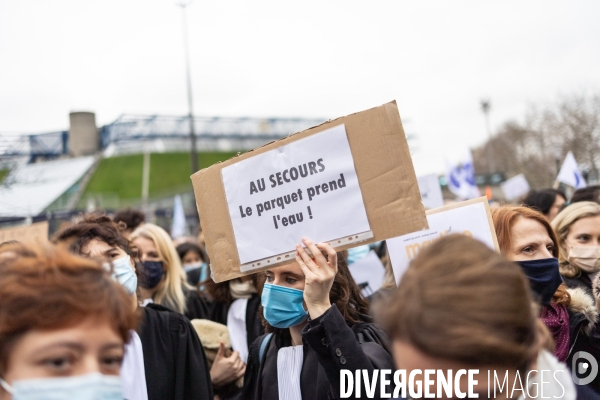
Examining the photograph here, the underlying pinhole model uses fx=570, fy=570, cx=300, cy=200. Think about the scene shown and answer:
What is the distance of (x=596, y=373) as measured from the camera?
109 inches

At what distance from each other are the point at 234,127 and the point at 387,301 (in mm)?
74109

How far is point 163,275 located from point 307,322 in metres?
2.69

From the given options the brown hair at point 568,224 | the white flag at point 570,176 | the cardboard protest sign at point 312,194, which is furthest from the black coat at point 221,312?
the white flag at point 570,176

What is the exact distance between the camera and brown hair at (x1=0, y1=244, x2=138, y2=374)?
1566 mm

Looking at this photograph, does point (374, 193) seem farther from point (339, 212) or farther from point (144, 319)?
point (144, 319)

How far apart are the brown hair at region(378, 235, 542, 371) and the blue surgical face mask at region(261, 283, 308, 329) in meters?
1.25

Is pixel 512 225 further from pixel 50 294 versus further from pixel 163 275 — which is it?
pixel 163 275

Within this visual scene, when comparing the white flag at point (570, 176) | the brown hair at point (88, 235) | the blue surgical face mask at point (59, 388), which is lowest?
the blue surgical face mask at point (59, 388)

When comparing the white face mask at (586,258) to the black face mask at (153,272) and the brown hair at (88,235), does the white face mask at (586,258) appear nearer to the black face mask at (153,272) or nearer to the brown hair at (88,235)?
the brown hair at (88,235)

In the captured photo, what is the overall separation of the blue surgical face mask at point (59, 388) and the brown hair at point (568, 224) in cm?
338

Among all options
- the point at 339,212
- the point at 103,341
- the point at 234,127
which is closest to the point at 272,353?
the point at 339,212

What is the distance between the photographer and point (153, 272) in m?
4.94

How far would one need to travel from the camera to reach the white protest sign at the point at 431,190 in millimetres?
7102

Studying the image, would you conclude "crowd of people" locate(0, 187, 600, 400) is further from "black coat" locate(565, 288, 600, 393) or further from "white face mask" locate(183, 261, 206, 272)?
"white face mask" locate(183, 261, 206, 272)
